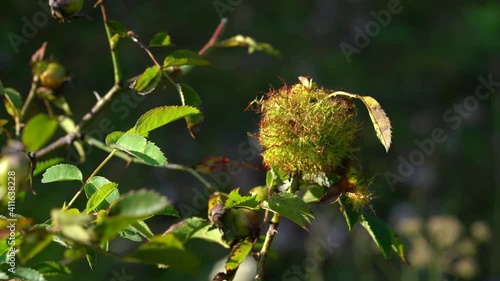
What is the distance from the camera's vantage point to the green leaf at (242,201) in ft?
2.28

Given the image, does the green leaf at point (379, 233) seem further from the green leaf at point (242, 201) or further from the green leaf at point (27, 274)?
the green leaf at point (27, 274)

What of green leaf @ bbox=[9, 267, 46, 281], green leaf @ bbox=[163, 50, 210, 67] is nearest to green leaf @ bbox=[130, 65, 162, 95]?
green leaf @ bbox=[163, 50, 210, 67]

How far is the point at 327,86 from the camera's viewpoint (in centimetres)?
319

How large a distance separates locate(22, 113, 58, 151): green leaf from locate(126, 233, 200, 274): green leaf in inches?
3.7

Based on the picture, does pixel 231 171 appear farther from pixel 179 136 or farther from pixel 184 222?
pixel 184 222

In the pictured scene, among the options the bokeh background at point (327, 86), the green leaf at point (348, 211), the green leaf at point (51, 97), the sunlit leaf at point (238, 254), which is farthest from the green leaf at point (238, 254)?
the bokeh background at point (327, 86)

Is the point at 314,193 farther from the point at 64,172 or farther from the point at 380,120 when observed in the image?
the point at 64,172

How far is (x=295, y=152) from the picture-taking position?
720mm

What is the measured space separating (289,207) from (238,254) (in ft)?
0.29

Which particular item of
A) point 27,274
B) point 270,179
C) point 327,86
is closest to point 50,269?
point 27,274

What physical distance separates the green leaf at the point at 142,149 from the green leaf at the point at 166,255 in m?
0.19

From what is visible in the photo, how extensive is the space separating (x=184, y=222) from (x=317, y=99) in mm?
181

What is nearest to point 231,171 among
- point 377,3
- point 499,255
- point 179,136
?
point 179,136

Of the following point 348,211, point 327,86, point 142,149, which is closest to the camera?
point 142,149
